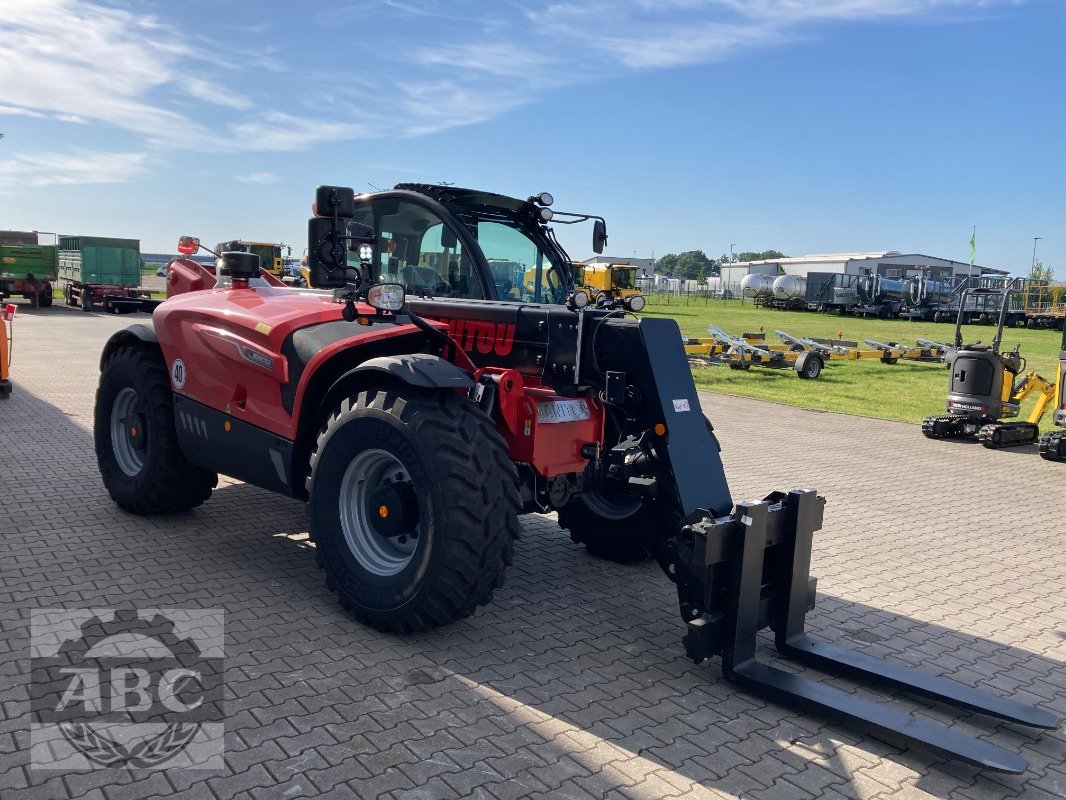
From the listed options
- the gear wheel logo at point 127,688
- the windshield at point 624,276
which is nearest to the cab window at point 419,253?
the gear wheel logo at point 127,688

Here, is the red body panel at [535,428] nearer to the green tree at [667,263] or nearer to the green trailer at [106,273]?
the green trailer at [106,273]

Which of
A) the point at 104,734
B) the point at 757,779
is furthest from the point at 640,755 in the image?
the point at 104,734

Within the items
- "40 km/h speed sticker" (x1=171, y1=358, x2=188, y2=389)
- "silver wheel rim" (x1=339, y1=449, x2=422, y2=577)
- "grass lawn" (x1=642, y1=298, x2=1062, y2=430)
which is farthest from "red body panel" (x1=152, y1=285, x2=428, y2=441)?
"grass lawn" (x1=642, y1=298, x2=1062, y2=430)

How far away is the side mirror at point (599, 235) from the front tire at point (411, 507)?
6.64 ft

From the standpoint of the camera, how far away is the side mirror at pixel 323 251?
4.43 meters

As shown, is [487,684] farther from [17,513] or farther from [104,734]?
[17,513]

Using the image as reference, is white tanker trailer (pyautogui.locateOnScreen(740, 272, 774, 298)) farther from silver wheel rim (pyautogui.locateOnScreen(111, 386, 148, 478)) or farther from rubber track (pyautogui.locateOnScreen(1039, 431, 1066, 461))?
silver wheel rim (pyautogui.locateOnScreen(111, 386, 148, 478))

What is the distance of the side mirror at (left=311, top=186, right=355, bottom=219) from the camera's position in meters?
4.35

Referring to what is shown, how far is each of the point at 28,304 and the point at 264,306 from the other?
32.0 m

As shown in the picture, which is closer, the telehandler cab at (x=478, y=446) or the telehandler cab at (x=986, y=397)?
the telehandler cab at (x=478, y=446)

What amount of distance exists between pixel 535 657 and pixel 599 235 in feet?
9.68

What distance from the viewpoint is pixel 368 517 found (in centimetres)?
463

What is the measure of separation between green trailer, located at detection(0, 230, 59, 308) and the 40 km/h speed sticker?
95.4 ft

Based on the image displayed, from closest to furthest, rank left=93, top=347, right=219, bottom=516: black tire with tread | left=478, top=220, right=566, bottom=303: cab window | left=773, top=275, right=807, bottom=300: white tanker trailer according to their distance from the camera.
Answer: left=478, top=220, right=566, bottom=303: cab window → left=93, top=347, right=219, bottom=516: black tire with tread → left=773, top=275, right=807, bottom=300: white tanker trailer
